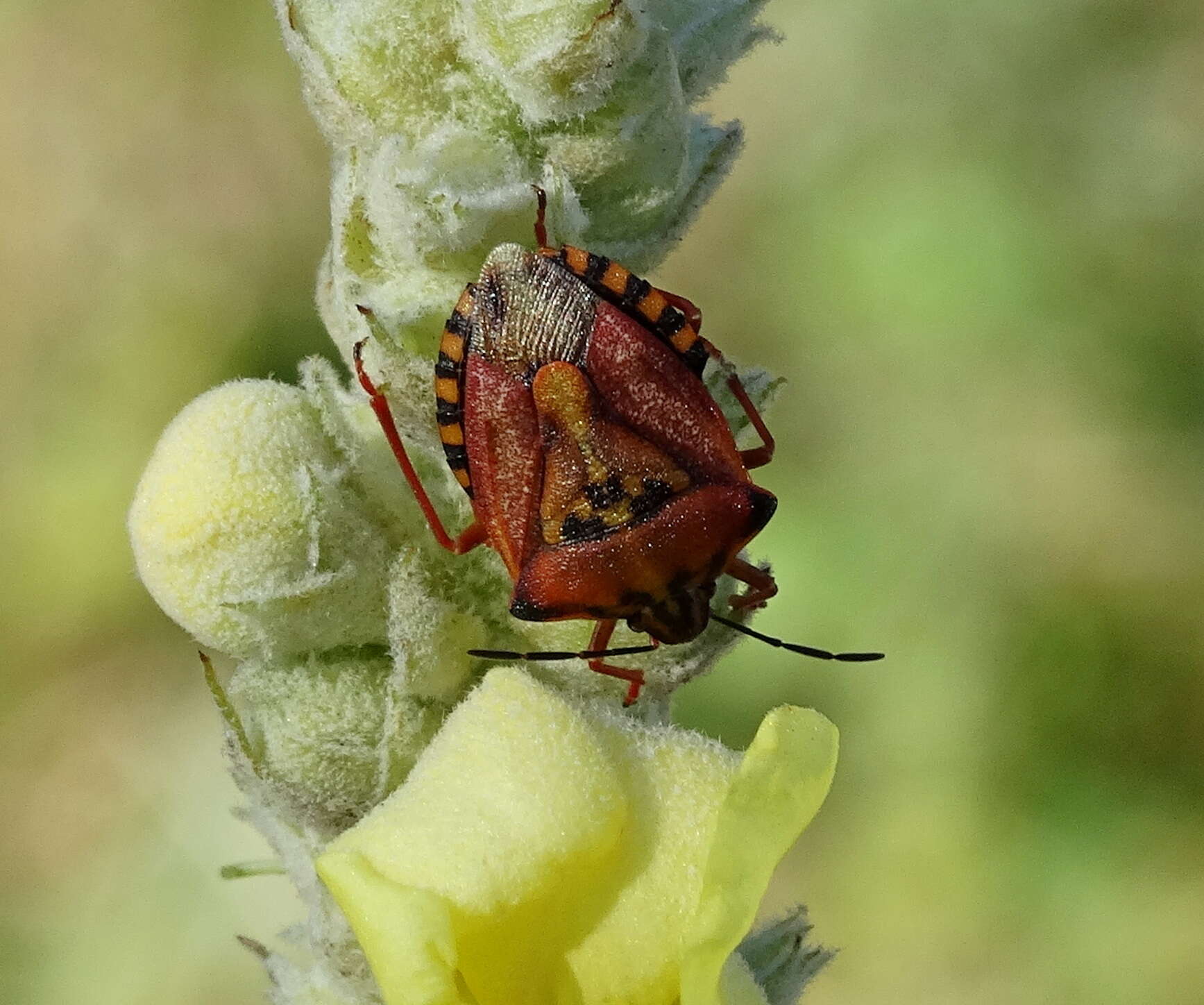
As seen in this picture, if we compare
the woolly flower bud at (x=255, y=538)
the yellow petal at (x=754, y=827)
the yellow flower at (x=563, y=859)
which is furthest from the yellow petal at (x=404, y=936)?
the woolly flower bud at (x=255, y=538)

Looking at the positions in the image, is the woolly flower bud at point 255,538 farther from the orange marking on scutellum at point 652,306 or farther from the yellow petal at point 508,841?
the orange marking on scutellum at point 652,306

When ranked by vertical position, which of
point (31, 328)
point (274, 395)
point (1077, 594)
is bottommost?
point (1077, 594)

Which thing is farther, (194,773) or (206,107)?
(206,107)

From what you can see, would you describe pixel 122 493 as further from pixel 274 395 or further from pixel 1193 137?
pixel 1193 137

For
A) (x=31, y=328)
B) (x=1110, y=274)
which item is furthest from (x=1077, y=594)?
(x=31, y=328)

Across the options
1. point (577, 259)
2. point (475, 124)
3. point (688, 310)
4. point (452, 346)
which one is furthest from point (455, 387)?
point (688, 310)

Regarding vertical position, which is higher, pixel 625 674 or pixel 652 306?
pixel 652 306

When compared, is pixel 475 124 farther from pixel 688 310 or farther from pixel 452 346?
pixel 688 310
